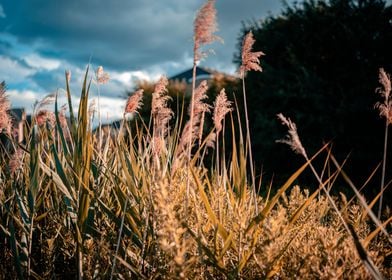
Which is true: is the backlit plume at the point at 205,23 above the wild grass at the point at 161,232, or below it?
above

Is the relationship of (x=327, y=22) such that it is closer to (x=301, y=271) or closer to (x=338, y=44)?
(x=338, y=44)

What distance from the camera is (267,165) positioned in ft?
31.6

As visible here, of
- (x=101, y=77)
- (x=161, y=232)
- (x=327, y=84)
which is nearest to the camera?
(x=161, y=232)

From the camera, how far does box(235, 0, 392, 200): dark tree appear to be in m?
8.30

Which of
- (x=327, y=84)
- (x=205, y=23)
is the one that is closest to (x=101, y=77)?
(x=205, y=23)

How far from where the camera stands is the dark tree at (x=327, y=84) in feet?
27.2

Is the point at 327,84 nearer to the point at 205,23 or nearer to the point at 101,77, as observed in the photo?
the point at 101,77

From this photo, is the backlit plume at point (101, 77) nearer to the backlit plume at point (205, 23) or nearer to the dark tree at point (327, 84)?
the backlit plume at point (205, 23)

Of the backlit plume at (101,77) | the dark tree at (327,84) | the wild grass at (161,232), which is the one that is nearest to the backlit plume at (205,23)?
the wild grass at (161,232)

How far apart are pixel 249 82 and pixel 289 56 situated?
1.31 metres

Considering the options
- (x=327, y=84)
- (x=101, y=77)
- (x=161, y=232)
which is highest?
(x=327, y=84)

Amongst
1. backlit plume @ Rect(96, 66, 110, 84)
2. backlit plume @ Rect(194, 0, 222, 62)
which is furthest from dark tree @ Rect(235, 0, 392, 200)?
backlit plume @ Rect(194, 0, 222, 62)

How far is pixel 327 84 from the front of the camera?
8828 millimetres

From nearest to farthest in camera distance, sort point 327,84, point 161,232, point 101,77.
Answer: point 161,232 → point 101,77 → point 327,84
